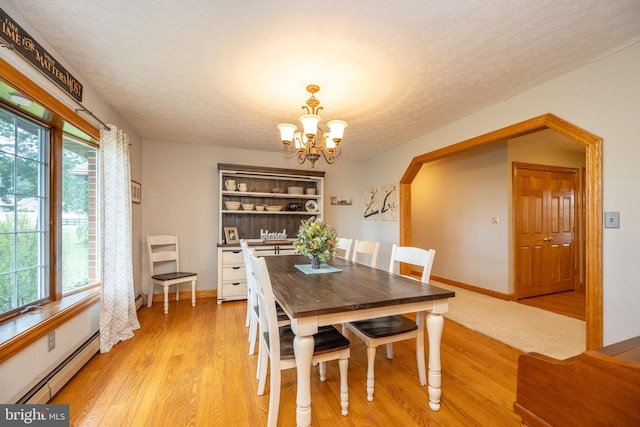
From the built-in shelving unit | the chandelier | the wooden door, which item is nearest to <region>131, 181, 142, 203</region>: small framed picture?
the built-in shelving unit

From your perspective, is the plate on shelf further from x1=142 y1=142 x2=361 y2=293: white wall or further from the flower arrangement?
the flower arrangement

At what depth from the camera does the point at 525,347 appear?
246cm

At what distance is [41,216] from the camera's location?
6.73 feet

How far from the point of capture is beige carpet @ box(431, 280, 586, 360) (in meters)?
2.49

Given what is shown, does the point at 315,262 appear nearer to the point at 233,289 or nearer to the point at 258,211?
the point at 233,289

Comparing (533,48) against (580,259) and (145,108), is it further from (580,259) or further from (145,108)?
(580,259)

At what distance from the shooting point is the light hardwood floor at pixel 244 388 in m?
1.59

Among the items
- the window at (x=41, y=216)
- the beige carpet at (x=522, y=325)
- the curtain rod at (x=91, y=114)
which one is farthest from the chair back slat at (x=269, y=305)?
the beige carpet at (x=522, y=325)

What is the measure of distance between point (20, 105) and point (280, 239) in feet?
10.2

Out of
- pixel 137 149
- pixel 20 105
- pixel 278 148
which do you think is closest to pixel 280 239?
pixel 278 148

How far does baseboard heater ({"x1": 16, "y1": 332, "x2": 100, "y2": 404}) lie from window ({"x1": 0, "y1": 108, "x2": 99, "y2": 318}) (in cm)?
48

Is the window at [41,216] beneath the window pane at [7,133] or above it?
beneath

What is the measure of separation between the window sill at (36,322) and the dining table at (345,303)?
143 cm

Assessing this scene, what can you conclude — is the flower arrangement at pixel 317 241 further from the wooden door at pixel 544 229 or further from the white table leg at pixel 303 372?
the wooden door at pixel 544 229
